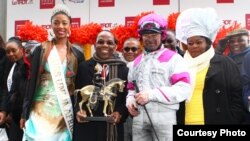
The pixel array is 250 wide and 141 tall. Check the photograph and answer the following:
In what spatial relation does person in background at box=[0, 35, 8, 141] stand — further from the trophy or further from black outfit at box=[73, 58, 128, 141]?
the trophy

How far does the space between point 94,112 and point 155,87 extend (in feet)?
1.49

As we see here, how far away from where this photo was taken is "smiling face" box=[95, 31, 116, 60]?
9.80ft

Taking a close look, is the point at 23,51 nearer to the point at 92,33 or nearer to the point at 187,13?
the point at 92,33

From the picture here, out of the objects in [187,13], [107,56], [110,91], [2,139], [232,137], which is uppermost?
[187,13]

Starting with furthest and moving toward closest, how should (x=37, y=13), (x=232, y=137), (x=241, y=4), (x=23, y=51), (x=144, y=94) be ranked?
1. (x=37, y=13)
2. (x=241, y=4)
3. (x=23, y=51)
4. (x=144, y=94)
5. (x=232, y=137)

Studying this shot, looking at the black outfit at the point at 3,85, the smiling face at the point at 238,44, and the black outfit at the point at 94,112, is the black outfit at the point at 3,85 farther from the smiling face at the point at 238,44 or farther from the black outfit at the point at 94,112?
the smiling face at the point at 238,44

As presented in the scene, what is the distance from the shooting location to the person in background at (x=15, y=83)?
3.71 metres

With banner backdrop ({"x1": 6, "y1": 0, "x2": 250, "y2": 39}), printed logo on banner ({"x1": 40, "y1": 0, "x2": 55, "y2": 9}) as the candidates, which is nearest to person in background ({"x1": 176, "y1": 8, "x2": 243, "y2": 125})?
banner backdrop ({"x1": 6, "y1": 0, "x2": 250, "y2": 39})

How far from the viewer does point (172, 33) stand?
12.2 feet

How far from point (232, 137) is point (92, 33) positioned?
6.90 feet

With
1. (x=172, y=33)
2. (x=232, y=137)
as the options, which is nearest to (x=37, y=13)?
(x=172, y=33)

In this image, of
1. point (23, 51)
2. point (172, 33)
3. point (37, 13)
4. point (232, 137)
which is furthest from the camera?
point (37, 13)

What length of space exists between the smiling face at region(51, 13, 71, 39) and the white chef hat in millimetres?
772

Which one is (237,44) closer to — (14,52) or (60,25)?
(60,25)
